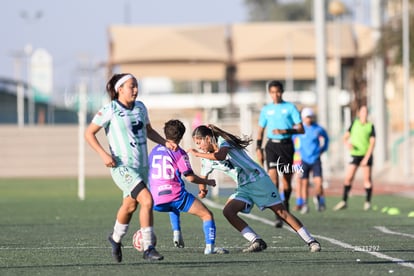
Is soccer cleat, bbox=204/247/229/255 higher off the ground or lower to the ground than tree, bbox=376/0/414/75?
lower

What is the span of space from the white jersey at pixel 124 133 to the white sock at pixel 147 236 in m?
0.59

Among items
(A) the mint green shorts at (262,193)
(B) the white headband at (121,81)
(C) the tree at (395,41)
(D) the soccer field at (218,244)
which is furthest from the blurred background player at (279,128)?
(C) the tree at (395,41)

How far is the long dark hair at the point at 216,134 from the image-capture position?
1343cm

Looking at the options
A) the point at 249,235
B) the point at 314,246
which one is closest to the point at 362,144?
the point at 249,235

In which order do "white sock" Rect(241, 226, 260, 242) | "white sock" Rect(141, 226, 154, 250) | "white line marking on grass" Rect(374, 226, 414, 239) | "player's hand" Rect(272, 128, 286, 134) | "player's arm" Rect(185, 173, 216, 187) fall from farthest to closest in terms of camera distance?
"player's hand" Rect(272, 128, 286, 134)
"white line marking on grass" Rect(374, 226, 414, 239)
"white sock" Rect(241, 226, 260, 242)
"player's arm" Rect(185, 173, 216, 187)
"white sock" Rect(141, 226, 154, 250)

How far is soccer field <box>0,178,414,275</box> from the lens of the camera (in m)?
11.9

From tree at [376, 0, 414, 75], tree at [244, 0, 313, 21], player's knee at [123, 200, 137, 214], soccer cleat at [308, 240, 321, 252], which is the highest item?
tree at [244, 0, 313, 21]

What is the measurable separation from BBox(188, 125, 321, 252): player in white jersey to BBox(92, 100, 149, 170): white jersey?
120cm

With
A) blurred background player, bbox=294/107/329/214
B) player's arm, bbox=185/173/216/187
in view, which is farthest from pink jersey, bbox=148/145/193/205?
blurred background player, bbox=294/107/329/214

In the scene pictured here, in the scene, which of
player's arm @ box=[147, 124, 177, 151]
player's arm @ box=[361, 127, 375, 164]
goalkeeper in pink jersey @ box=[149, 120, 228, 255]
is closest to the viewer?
player's arm @ box=[147, 124, 177, 151]

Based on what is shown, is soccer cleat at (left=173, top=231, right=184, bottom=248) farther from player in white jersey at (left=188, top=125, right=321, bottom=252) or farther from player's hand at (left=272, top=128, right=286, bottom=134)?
player's hand at (left=272, top=128, right=286, bottom=134)

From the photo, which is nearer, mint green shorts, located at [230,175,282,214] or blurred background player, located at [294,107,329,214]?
mint green shorts, located at [230,175,282,214]

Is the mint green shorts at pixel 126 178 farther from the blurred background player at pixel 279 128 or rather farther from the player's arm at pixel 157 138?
the blurred background player at pixel 279 128

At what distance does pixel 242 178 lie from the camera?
13961 millimetres
